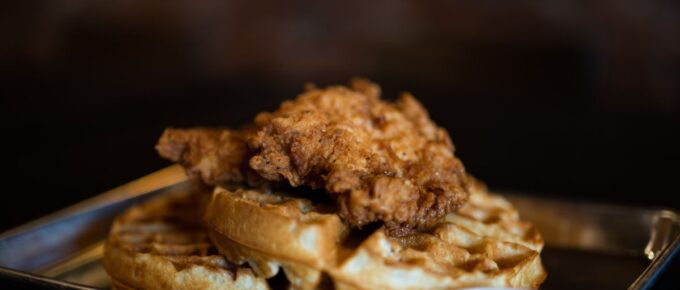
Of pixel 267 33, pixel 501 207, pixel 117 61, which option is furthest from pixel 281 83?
pixel 501 207

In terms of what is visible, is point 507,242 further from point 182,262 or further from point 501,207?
point 182,262

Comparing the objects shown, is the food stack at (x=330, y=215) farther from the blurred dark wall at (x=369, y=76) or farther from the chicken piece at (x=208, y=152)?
the blurred dark wall at (x=369, y=76)

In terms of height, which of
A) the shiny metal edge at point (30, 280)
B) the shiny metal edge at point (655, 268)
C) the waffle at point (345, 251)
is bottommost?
the shiny metal edge at point (30, 280)

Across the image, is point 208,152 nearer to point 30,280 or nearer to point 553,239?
point 30,280

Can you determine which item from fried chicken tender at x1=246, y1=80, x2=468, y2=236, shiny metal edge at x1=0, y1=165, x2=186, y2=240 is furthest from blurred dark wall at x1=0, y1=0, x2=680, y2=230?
fried chicken tender at x1=246, y1=80, x2=468, y2=236

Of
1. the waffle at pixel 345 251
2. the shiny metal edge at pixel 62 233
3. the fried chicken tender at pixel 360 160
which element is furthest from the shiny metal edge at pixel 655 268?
the shiny metal edge at pixel 62 233

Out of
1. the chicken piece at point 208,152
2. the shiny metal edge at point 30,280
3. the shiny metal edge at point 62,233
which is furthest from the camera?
the shiny metal edge at point 62,233

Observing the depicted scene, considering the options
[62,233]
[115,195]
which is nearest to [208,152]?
[62,233]

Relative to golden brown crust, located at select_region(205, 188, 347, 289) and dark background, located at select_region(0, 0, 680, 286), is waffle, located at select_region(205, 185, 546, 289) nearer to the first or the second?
golden brown crust, located at select_region(205, 188, 347, 289)
